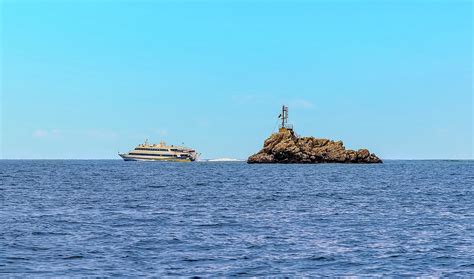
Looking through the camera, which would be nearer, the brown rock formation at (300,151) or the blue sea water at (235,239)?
the blue sea water at (235,239)

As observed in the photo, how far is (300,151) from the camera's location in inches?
7441

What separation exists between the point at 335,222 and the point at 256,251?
446 inches

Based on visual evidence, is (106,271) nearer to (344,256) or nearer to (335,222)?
(344,256)

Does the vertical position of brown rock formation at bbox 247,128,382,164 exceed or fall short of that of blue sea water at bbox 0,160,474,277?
it exceeds it

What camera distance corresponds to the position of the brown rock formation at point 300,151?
613 ft

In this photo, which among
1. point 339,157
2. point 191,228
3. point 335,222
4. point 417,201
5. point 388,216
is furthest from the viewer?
point 339,157

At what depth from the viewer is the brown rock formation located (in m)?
187

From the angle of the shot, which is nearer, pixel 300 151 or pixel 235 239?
pixel 235 239

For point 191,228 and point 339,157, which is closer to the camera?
point 191,228

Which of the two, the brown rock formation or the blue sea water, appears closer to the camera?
the blue sea water

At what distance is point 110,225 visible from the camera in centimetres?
3256

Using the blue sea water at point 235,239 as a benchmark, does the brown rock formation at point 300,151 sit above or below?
above

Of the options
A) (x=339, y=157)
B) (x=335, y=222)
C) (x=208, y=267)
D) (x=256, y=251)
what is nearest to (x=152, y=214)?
(x=335, y=222)

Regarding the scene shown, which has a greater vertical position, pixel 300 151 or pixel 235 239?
pixel 300 151
